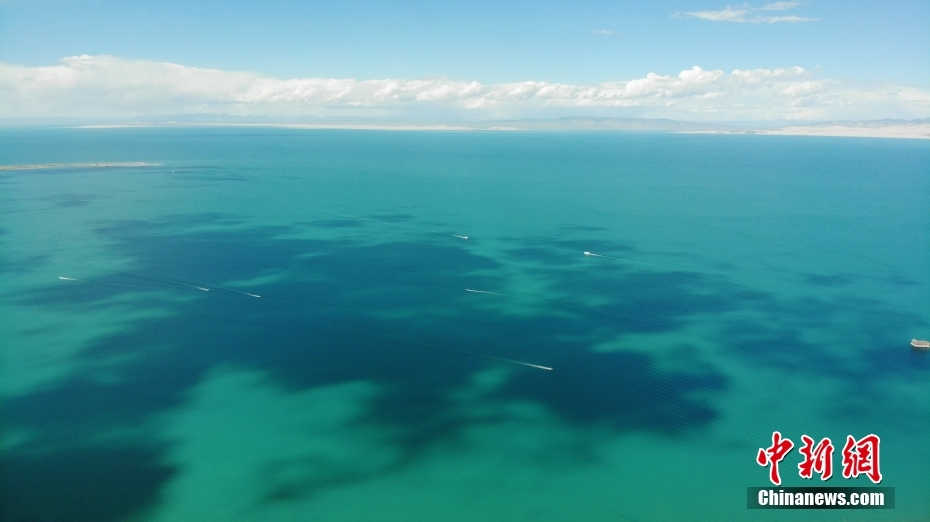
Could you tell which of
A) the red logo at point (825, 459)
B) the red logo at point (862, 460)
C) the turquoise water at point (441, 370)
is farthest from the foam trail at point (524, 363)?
the red logo at point (862, 460)

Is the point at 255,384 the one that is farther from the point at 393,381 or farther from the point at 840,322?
the point at 840,322

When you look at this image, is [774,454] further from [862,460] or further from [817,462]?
[862,460]

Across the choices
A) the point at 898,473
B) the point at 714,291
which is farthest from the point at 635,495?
the point at 714,291

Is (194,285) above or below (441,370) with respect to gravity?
above

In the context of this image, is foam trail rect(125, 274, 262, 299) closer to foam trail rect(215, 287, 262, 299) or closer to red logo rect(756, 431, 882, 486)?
foam trail rect(215, 287, 262, 299)

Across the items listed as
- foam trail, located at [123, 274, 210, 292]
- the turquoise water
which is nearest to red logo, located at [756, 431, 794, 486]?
the turquoise water

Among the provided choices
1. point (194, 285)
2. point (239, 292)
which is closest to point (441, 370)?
point (239, 292)

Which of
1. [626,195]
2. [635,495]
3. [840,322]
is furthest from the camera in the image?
[626,195]

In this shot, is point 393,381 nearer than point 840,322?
Yes
